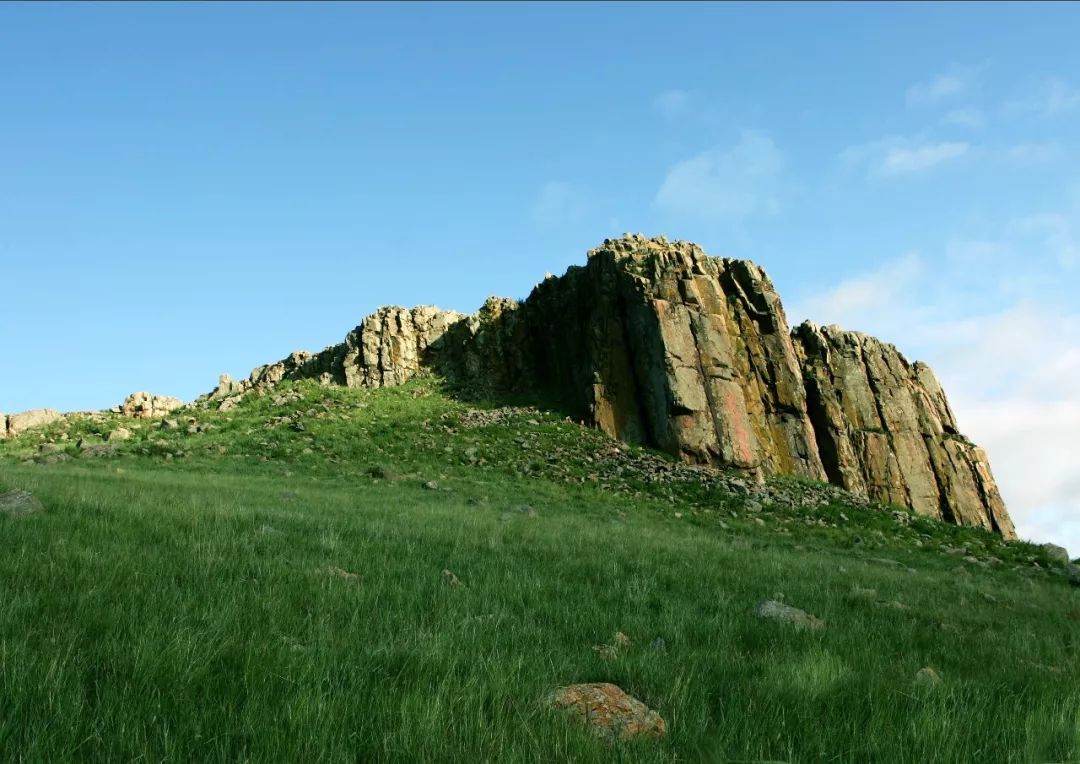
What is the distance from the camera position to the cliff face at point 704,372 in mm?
33844

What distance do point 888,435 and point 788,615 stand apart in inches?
1486

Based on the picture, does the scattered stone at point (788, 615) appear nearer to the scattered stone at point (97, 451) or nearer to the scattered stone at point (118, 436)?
the scattered stone at point (97, 451)

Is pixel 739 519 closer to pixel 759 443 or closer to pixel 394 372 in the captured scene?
pixel 759 443

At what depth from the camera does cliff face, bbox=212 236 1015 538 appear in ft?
111

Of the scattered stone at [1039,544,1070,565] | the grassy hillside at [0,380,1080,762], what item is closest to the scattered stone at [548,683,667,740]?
the grassy hillside at [0,380,1080,762]

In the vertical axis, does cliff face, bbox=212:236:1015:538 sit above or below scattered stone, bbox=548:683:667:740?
above

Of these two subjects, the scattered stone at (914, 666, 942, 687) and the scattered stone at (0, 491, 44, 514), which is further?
the scattered stone at (0, 491, 44, 514)

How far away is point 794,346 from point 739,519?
831 inches

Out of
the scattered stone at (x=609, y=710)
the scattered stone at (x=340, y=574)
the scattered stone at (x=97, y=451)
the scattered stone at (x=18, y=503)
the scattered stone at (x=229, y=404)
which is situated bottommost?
the scattered stone at (x=609, y=710)

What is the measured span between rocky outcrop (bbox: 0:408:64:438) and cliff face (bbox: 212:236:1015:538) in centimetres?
1622

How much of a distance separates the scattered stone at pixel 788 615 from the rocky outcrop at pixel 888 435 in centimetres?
3254

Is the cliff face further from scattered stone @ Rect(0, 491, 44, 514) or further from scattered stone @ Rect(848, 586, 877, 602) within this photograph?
scattered stone @ Rect(0, 491, 44, 514)

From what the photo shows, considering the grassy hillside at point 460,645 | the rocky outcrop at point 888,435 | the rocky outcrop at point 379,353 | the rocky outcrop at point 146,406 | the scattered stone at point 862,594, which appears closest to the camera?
the grassy hillside at point 460,645

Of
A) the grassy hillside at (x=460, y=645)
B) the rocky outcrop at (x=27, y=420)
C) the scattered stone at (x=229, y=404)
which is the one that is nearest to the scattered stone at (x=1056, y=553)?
the grassy hillside at (x=460, y=645)
